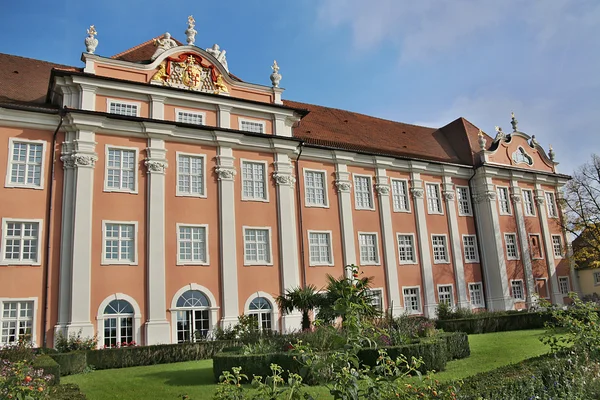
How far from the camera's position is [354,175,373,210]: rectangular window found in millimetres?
27725

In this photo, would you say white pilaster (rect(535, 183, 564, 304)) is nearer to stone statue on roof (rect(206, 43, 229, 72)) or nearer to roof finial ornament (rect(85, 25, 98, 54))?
stone statue on roof (rect(206, 43, 229, 72))

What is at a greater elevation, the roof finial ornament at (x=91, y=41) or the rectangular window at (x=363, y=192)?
the roof finial ornament at (x=91, y=41)

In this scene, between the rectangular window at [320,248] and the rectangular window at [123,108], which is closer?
the rectangular window at [123,108]

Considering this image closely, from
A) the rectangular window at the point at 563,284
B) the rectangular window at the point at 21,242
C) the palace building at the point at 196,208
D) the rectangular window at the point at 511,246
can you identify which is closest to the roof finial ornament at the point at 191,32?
the palace building at the point at 196,208

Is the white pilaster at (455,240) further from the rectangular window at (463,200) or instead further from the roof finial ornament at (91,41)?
the roof finial ornament at (91,41)

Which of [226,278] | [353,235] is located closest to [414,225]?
Answer: [353,235]

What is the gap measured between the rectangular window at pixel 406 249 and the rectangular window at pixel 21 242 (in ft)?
58.7

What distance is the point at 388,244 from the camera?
27641 mm

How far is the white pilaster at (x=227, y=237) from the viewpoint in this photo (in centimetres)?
2172

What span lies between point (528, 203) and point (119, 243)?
27127mm

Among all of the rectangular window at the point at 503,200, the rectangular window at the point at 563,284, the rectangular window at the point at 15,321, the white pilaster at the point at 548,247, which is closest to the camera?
the rectangular window at the point at 15,321

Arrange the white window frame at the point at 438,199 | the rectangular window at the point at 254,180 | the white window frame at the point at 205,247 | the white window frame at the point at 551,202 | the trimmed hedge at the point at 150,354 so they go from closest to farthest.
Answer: the trimmed hedge at the point at 150,354 → the white window frame at the point at 205,247 → the rectangular window at the point at 254,180 → the white window frame at the point at 438,199 → the white window frame at the point at 551,202

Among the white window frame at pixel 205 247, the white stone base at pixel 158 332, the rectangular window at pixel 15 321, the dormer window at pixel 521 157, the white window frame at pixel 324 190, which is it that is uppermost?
the dormer window at pixel 521 157

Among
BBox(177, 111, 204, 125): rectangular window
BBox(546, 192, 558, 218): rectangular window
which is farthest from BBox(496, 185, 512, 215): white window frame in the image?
BBox(177, 111, 204, 125): rectangular window
